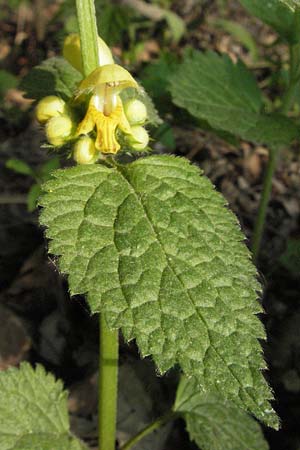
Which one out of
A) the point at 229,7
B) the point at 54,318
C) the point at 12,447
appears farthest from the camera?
the point at 229,7

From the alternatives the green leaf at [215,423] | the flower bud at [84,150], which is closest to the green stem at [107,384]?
the green leaf at [215,423]

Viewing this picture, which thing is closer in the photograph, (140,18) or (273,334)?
(273,334)

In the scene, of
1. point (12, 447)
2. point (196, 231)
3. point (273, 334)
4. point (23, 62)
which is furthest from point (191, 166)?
point (23, 62)

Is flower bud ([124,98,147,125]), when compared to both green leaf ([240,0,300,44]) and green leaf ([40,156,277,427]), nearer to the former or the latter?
green leaf ([40,156,277,427])

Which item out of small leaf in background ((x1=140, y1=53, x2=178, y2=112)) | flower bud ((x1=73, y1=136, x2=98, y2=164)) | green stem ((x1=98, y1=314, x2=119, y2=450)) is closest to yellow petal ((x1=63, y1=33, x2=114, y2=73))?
flower bud ((x1=73, y1=136, x2=98, y2=164))

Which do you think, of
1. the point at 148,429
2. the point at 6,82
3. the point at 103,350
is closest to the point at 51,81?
the point at 103,350

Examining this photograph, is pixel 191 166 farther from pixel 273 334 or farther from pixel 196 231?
pixel 273 334

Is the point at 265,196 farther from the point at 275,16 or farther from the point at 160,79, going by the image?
the point at 160,79
